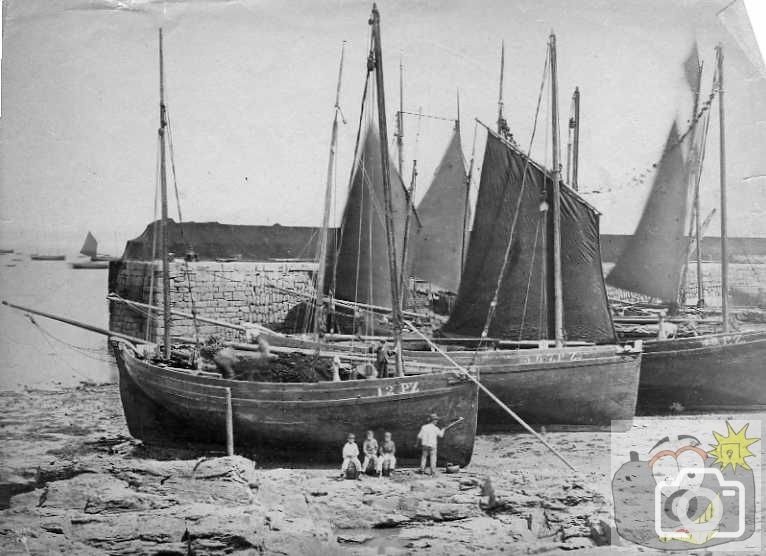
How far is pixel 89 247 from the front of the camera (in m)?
6.04

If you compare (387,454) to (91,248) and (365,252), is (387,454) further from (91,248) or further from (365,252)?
(365,252)

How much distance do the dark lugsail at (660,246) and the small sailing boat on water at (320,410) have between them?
3.41m

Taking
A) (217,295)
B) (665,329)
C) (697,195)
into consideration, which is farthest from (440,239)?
(697,195)

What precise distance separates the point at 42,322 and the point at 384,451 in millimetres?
2966

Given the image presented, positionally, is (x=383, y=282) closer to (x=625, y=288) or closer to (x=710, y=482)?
(x=625, y=288)

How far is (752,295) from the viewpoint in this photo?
809cm

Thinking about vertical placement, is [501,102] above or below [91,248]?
above

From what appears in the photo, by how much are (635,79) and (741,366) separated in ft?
10.9

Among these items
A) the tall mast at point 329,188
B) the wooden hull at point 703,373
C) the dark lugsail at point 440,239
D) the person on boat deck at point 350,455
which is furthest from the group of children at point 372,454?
the dark lugsail at point 440,239

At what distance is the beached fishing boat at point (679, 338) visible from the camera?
683 centimetres

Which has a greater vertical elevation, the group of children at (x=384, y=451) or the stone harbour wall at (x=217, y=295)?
the stone harbour wall at (x=217, y=295)

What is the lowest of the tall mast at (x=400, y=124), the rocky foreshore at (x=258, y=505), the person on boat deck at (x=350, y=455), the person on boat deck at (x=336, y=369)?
the rocky foreshore at (x=258, y=505)

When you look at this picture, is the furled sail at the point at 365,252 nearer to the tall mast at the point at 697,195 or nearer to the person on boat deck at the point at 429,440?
the person on boat deck at the point at 429,440

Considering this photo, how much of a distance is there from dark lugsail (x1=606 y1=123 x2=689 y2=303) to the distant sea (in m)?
5.74
